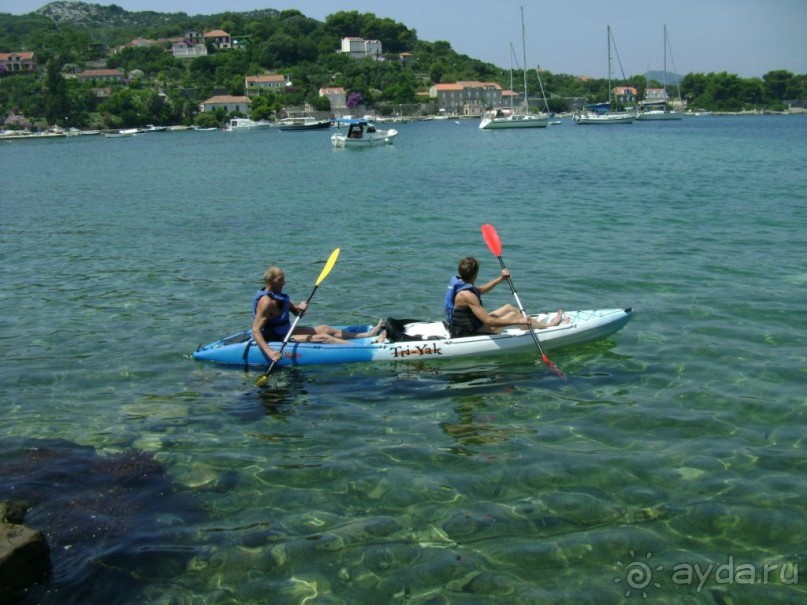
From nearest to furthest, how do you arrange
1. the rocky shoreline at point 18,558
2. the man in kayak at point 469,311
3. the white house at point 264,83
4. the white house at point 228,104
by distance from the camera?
1. the rocky shoreline at point 18,558
2. the man in kayak at point 469,311
3. the white house at point 228,104
4. the white house at point 264,83

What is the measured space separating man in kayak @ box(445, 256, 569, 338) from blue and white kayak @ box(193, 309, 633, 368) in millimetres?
126

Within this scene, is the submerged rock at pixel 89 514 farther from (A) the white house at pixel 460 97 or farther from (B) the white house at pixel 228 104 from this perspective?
(A) the white house at pixel 460 97

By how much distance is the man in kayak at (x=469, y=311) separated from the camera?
10.5 m

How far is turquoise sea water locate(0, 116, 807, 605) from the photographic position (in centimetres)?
608

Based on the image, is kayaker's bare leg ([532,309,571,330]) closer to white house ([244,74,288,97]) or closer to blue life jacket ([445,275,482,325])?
blue life jacket ([445,275,482,325])

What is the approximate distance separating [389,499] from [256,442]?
1.93 metres

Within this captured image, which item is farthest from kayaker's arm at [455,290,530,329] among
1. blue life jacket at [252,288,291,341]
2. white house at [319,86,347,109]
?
white house at [319,86,347,109]

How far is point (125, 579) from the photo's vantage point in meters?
5.92

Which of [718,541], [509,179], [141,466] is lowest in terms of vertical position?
[718,541]

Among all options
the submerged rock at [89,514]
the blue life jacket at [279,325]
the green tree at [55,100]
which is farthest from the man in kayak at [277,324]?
the green tree at [55,100]

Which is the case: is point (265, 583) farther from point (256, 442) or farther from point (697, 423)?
point (697, 423)

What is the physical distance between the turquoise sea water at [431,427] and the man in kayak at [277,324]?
1.65 feet

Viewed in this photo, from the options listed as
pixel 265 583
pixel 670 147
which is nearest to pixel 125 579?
pixel 265 583
